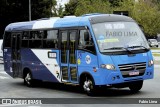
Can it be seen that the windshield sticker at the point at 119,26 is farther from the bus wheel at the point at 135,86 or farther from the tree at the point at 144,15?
the tree at the point at 144,15

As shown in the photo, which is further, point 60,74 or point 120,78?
point 60,74

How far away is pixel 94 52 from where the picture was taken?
538 inches

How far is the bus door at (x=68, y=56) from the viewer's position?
14.8 meters

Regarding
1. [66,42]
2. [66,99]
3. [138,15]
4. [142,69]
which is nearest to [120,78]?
[142,69]

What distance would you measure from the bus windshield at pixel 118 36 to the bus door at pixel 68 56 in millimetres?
1146

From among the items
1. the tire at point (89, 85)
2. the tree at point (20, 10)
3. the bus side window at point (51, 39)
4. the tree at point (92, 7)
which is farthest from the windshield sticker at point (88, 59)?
the tree at point (92, 7)

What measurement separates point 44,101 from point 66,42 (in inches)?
108

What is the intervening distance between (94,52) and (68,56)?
170 centimetres

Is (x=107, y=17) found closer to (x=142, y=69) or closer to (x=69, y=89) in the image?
(x=142, y=69)

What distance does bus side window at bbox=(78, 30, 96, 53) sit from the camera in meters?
13.8

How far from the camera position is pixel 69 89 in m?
16.7

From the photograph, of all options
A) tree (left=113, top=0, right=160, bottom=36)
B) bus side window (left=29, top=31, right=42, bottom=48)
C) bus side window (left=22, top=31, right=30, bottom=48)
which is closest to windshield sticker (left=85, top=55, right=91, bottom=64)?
bus side window (left=29, top=31, right=42, bottom=48)

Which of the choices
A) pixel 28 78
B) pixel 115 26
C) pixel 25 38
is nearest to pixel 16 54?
pixel 25 38

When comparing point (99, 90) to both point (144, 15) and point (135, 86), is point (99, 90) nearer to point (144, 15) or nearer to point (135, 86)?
point (135, 86)
